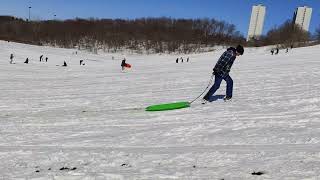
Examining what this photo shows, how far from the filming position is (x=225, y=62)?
13898mm

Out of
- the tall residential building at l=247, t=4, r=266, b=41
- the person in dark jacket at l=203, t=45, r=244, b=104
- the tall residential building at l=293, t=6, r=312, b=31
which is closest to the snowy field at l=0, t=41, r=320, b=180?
the person in dark jacket at l=203, t=45, r=244, b=104

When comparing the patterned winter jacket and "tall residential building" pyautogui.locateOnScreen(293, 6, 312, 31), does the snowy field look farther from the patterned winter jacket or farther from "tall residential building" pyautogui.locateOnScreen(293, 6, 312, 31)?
"tall residential building" pyautogui.locateOnScreen(293, 6, 312, 31)

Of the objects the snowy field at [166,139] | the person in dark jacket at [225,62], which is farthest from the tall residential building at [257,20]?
the person in dark jacket at [225,62]

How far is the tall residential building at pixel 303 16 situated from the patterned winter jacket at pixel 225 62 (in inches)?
6117

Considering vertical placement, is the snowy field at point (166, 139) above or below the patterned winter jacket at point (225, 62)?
below

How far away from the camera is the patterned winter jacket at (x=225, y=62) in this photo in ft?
45.2

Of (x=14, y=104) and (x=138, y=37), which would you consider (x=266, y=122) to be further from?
(x=138, y=37)

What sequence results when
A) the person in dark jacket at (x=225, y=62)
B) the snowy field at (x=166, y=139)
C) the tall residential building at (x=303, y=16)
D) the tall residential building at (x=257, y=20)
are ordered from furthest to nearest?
the tall residential building at (x=257, y=20) < the tall residential building at (x=303, y=16) < the person in dark jacket at (x=225, y=62) < the snowy field at (x=166, y=139)

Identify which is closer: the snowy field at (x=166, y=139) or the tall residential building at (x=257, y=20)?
the snowy field at (x=166, y=139)

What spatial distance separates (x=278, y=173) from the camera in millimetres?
6125

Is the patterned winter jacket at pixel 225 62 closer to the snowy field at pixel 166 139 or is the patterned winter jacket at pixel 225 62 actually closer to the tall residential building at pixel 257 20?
the snowy field at pixel 166 139

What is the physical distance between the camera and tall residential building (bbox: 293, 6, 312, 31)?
162 meters

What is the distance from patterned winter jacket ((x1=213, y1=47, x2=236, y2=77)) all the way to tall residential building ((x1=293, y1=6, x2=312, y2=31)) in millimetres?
155370

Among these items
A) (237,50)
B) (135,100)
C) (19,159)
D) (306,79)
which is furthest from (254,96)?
(19,159)
